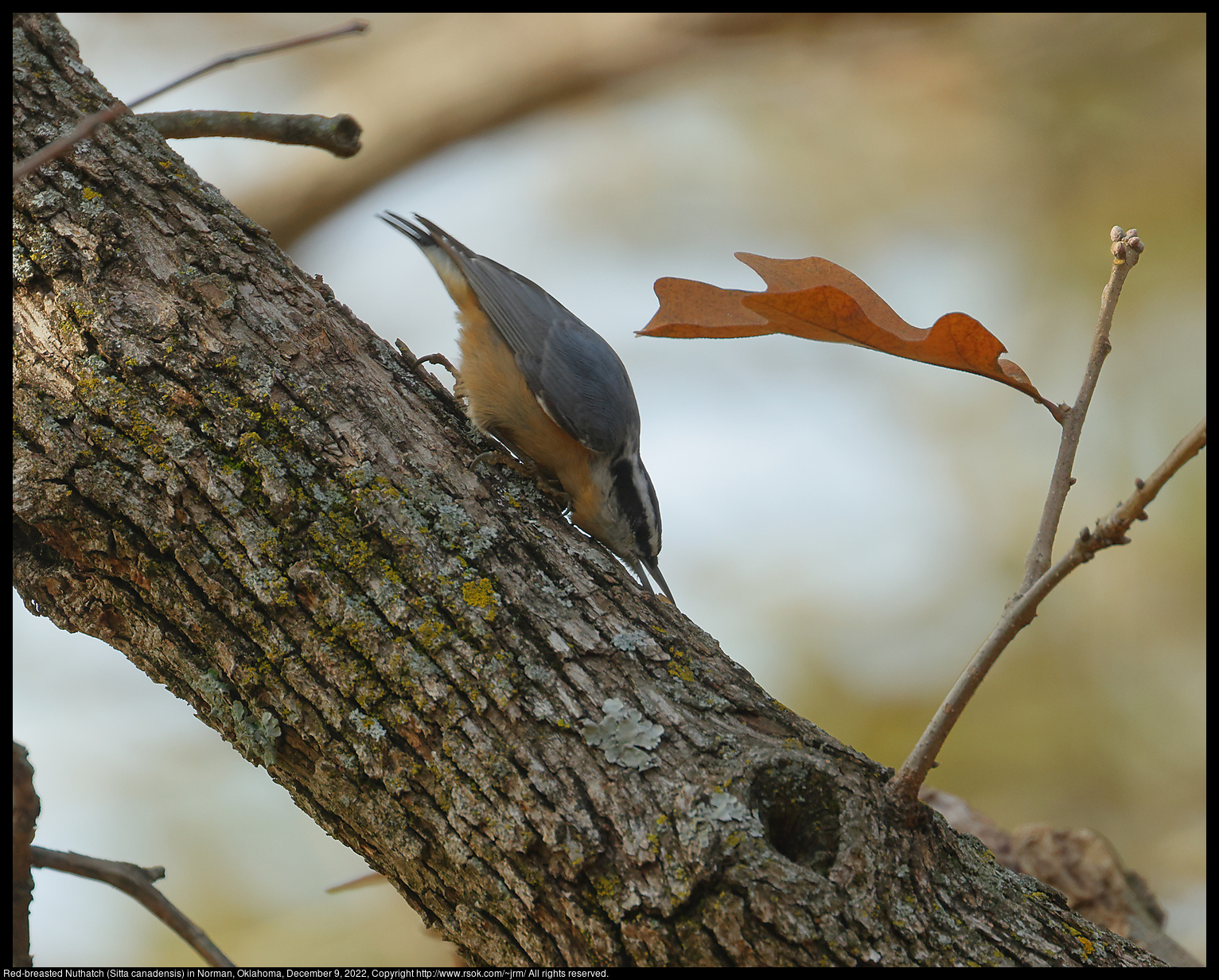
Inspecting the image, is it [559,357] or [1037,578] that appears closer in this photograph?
[1037,578]

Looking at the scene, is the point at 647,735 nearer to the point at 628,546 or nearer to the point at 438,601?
the point at 438,601

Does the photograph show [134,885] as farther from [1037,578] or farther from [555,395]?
[555,395]

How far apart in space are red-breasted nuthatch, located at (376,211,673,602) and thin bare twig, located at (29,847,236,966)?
1219 millimetres

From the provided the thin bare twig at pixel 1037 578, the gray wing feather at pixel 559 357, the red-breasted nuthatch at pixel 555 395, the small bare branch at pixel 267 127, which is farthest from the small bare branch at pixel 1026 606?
the small bare branch at pixel 267 127

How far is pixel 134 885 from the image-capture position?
135 cm

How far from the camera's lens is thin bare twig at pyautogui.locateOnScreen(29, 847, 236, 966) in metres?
1.31

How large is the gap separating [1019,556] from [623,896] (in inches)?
168

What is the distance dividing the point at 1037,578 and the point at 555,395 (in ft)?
5.39

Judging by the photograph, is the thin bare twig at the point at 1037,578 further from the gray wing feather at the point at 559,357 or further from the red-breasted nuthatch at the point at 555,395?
the gray wing feather at the point at 559,357

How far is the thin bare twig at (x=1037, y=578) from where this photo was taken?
4.04 ft

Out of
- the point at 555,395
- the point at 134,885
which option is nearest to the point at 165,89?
the point at 134,885

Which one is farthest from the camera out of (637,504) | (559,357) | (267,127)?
(559,357)

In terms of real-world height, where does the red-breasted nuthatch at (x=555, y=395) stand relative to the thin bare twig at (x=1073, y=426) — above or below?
above

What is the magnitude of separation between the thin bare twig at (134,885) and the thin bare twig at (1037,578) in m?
1.06
